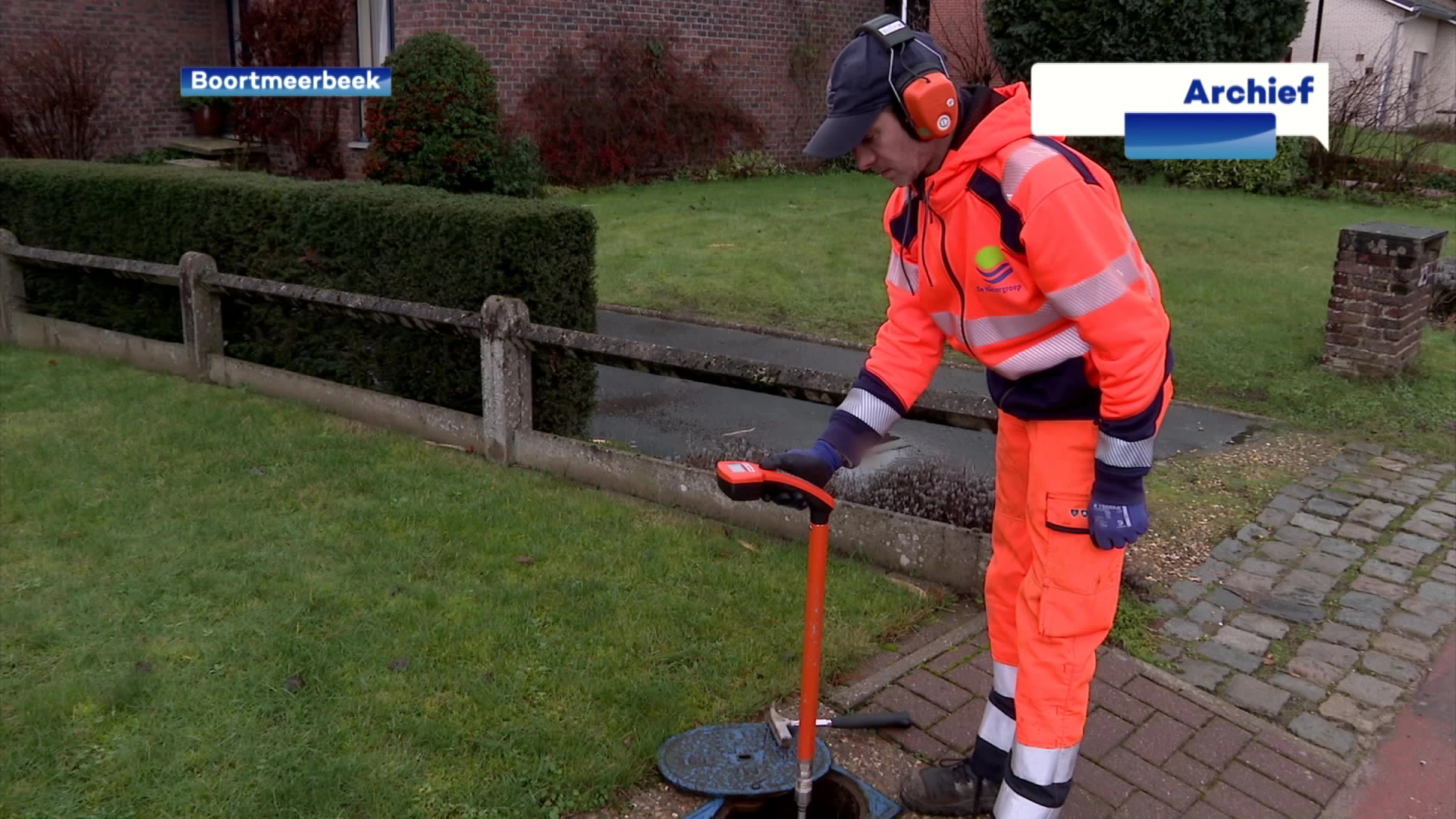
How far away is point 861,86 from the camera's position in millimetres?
2795

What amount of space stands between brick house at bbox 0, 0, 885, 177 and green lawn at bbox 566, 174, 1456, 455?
2.53 metres

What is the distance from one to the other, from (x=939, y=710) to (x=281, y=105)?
54.9ft

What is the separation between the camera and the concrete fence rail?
16.2 feet

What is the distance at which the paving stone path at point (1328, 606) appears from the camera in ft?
14.0

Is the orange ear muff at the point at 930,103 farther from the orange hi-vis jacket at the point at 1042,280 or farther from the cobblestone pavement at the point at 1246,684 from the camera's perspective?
the cobblestone pavement at the point at 1246,684

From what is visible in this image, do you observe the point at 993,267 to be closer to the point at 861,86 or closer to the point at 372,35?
the point at 861,86

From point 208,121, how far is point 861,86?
1922 centimetres


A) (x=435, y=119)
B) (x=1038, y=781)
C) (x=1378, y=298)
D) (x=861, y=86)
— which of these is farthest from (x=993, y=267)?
(x=435, y=119)

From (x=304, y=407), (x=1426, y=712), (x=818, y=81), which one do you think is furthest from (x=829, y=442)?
(x=818, y=81)

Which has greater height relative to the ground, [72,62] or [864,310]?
[72,62]

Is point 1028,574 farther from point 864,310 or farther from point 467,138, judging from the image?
point 467,138

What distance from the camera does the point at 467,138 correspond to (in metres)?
13.0

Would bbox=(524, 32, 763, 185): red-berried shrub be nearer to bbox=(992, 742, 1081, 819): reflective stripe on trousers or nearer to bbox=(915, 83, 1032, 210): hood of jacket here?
bbox=(915, 83, 1032, 210): hood of jacket

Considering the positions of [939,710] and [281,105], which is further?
[281,105]
